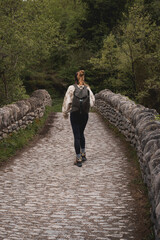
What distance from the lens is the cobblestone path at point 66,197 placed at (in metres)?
4.30

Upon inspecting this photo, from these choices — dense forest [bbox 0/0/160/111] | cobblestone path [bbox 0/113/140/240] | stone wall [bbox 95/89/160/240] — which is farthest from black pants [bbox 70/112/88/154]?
dense forest [bbox 0/0/160/111]

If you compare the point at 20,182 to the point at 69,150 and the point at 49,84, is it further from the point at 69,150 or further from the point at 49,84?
the point at 49,84

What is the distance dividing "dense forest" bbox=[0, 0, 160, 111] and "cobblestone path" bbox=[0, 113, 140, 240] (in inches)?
356

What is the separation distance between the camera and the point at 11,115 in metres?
9.95

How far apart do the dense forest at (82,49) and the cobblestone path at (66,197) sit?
9.04 m

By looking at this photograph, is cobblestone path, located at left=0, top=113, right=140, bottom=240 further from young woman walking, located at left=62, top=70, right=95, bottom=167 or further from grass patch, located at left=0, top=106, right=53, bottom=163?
young woman walking, located at left=62, top=70, right=95, bottom=167

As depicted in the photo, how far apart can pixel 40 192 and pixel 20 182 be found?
768 millimetres

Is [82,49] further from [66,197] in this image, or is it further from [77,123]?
[66,197]

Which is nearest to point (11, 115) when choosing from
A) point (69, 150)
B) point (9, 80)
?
point (69, 150)

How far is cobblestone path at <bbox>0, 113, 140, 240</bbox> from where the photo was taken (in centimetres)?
430

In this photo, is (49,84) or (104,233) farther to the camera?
(49,84)

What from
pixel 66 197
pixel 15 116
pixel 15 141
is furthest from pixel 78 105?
pixel 15 116

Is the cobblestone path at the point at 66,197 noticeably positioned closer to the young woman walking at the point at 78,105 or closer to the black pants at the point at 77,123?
the black pants at the point at 77,123

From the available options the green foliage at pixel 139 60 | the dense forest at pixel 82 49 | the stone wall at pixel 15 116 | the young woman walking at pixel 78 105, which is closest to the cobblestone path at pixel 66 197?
the young woman walking at pixel 78 105
